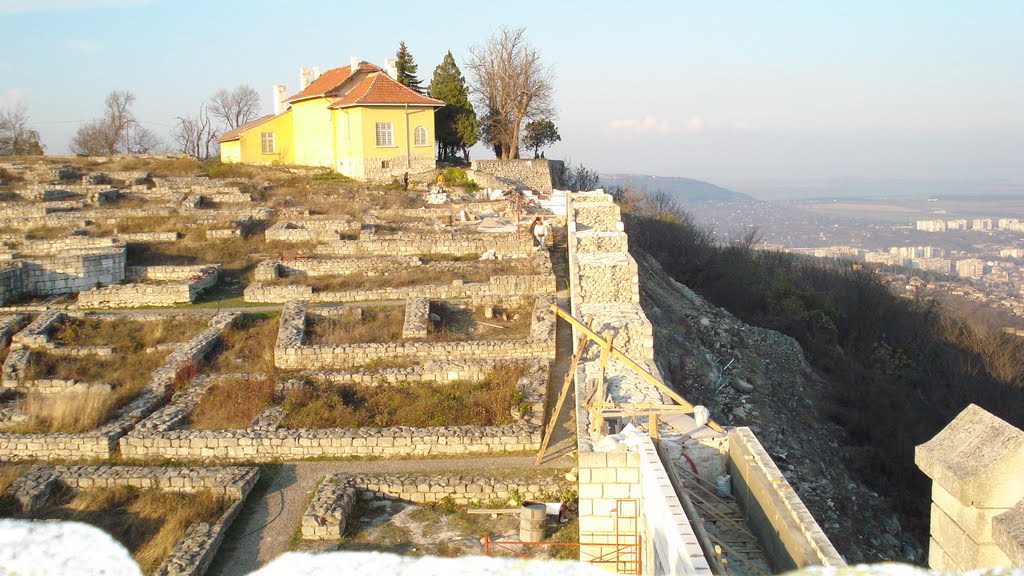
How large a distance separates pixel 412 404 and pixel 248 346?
4.59 meters

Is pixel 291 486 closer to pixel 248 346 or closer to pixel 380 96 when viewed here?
pixel 248 346

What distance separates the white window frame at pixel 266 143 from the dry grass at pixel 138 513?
29974mm

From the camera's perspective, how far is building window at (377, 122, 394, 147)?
32.7 meters

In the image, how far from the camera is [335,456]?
10.5 meters

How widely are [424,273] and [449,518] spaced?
33.5 feet

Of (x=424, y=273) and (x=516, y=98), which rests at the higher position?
(x=516, y=98)

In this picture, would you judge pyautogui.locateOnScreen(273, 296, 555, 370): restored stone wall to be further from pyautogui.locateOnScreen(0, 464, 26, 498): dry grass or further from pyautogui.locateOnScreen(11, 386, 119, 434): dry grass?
pyautogui.locateOnScreen(0, 464, 26, 498): dry grass

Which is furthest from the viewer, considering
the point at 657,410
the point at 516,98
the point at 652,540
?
the point at 516,98

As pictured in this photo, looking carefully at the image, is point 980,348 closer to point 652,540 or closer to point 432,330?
point 432,330

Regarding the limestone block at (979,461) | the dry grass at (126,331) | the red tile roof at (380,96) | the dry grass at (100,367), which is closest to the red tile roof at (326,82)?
the red tile roof at (380,96)

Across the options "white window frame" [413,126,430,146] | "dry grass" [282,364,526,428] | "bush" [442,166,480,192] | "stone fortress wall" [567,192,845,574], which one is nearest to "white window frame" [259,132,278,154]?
"white window frame" [413,126,430,146]

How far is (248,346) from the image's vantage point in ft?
48.3

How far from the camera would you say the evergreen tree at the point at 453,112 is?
122ft

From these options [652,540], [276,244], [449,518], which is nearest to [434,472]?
[449,518]
